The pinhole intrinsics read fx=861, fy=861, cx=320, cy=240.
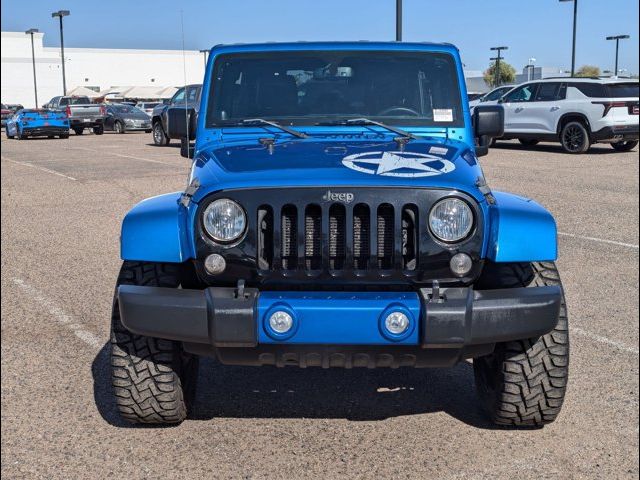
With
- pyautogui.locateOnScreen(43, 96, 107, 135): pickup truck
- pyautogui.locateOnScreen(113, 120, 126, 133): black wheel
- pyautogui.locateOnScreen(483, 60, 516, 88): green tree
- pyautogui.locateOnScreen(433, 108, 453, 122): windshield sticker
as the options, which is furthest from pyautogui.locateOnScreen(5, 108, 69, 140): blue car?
pyautogui.locateOnScreen(483, 60, 516, 88): green tree

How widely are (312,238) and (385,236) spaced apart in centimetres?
31

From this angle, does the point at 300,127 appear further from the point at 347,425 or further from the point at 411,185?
the point at 347,425

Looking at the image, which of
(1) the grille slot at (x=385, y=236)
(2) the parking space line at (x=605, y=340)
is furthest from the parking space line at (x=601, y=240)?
(1) the grille slot at (x=385, y=236)

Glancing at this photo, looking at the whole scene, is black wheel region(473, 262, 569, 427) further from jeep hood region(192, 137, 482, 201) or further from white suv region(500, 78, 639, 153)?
white suv region(500, 78, 639, 153)

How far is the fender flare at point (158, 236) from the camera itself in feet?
12.0

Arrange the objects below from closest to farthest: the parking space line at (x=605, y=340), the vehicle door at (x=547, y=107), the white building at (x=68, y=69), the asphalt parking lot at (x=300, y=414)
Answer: the asphalt parking lot at (x=300, y=414) < the parking space line at (x=605, y=340) < the vehicle door at (x=547, y=107) < the white building at (x=68, y=69)

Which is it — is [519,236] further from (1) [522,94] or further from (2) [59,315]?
(1) [522,94]

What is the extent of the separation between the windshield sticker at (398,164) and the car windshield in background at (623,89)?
Result: 1560cm

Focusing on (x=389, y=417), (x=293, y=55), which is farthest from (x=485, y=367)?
(x=293, y=55)

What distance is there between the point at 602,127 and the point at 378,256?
16.0 meters

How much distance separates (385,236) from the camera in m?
3.63

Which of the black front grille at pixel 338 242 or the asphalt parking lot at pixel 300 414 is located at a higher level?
the black front grille at pixel 338 242

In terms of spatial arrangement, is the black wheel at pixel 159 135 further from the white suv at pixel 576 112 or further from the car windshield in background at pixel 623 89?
the car windshield in background at pixel 623 89

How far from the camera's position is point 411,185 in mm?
3580
